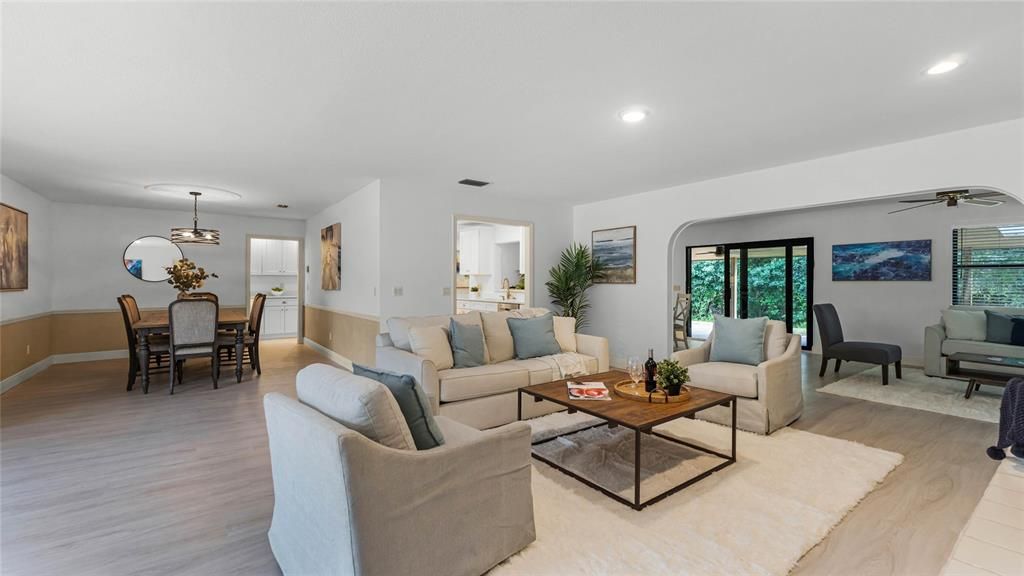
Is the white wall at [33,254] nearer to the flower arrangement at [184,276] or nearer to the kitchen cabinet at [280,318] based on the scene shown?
the flower arrangement at [184,276]

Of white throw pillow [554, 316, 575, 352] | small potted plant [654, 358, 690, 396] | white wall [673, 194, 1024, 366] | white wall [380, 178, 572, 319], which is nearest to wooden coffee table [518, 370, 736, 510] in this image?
small potted plant [654, 358, 690, 396]

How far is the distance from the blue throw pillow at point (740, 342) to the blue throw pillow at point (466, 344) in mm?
2186

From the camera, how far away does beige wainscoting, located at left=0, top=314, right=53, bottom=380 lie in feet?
15.5

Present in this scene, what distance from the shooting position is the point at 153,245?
285 inches

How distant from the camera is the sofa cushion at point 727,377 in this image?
11.4 feet

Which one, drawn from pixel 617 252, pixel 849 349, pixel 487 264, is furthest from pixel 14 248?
pixel 849 349

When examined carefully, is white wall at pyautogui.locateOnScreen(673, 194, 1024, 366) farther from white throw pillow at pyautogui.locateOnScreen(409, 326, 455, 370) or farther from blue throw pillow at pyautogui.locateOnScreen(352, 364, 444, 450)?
blue throw pillow at pyautogui.locateOnScreen(352, 364, 444, 450)

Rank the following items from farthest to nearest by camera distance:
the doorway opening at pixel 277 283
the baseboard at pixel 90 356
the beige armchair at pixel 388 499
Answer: the doorway opening at pixel 277 283, the baseboard at pixel 90 356, the beige armchair at pixel 388 499

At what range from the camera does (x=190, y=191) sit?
18.5 feet

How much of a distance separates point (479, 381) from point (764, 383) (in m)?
2.22

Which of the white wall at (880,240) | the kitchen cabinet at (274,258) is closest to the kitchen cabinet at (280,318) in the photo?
the kitchen cabinet at (274,258)

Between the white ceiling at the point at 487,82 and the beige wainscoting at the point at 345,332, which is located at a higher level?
the white ceiling at the point at 487,82

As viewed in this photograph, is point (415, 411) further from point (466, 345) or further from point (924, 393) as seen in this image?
point (924, 393)

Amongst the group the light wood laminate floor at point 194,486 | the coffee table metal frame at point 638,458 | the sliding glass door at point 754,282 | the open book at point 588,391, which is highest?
the sliding glass door at point 754,282
